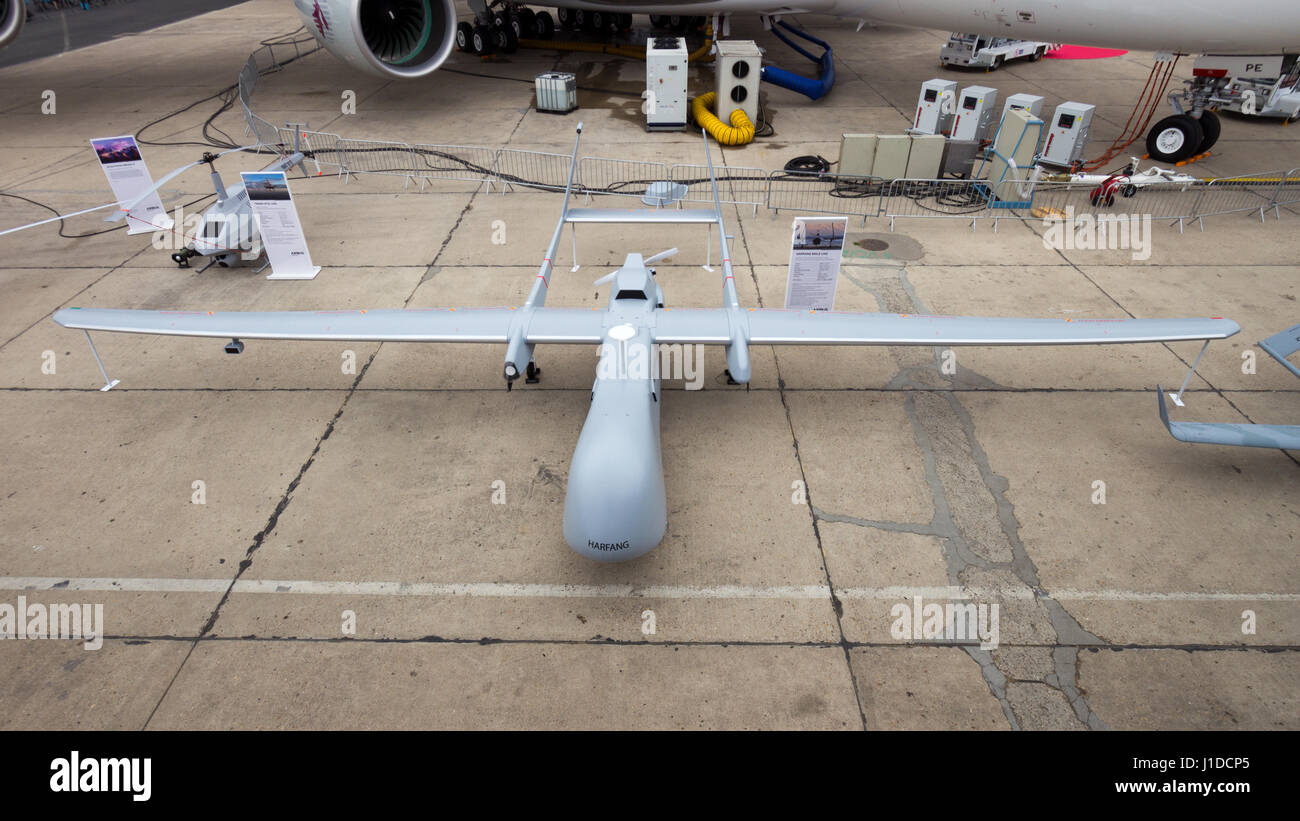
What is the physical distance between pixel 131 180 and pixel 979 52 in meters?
31.5

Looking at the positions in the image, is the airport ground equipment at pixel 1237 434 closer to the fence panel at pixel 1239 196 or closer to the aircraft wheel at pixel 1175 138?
the fence panel at pixel 1239 196

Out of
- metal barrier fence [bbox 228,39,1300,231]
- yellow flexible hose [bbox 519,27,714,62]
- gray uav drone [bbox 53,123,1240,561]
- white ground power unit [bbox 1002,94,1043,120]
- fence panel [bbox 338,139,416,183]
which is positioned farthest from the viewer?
yellow flexible hose [bbox 519,27,714,62]

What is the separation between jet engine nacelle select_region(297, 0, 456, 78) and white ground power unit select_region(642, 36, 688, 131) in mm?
6153

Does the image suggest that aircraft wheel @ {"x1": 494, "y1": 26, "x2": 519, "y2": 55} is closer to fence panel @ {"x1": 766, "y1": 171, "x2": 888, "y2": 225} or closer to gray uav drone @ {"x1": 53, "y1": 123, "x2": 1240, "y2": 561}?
fence panel @ {"x1": 766, "y1": 171, "x2": 888, "y2": 225}

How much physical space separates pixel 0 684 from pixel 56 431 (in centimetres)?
453

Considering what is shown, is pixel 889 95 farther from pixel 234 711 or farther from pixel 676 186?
pixel 234 711

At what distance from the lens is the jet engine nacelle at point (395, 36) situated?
55.1ft

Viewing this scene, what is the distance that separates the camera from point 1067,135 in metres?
17.6

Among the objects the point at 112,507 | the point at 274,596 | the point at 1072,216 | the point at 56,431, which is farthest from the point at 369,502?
the point at 1072,216

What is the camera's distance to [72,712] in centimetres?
613

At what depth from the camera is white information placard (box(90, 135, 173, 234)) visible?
45.5 feet

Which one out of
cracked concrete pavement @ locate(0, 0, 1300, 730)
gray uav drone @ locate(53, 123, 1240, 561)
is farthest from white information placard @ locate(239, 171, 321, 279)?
gray uav drone @ locate(53, 123, 1240, 561)

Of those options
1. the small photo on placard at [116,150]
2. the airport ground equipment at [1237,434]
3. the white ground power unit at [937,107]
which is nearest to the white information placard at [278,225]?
the small photo on placard at [116,150]

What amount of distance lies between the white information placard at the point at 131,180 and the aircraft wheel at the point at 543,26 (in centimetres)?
2201
